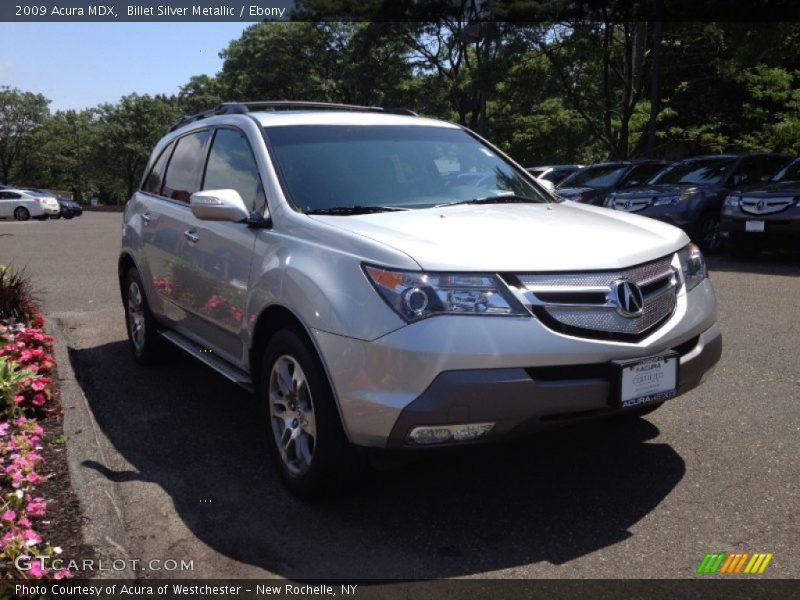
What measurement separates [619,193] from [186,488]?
38.7 feet

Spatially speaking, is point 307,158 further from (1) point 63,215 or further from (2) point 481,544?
(1) point 63,215

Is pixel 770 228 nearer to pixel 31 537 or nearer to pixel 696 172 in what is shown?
pixel 696 172

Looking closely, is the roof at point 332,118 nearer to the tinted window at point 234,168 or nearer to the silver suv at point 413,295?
the silver suv at point 413,295

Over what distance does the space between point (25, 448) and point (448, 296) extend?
2299 mm

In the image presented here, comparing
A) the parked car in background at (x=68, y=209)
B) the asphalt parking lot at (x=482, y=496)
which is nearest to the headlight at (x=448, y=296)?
the asphalt parking lot at (x=482, y=496)

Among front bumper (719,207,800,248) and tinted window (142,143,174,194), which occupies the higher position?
tinted window (142,143,174,194)

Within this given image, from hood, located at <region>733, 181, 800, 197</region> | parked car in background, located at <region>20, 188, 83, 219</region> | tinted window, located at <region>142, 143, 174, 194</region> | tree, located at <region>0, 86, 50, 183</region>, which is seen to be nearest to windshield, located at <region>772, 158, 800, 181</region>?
hood, located at <region>733, 181, 800, 197</region>

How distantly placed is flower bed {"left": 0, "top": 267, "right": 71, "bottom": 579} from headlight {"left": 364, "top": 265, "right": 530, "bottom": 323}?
1565 millimetres

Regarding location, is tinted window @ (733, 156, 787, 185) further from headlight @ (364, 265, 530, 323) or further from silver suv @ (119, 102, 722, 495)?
headlight @ (364, 265, 530, 323)

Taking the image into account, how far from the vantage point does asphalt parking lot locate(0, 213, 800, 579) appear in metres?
3.31

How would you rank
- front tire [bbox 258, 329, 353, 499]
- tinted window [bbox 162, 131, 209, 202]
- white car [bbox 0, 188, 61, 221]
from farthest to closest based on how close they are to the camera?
1. white car [bbox 0, 188, 61, 221]
2. tinted window [bbox 162, 131, 209, 202]
3. front tire [bbox 258, 329, 353, 499]

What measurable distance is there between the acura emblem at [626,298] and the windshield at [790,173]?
10.8 m

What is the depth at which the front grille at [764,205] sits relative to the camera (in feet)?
39.3

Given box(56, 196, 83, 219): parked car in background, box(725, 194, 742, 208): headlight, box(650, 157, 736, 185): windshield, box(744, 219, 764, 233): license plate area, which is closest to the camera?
box(744, 219, 764, 233): license plate area
